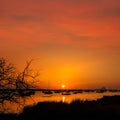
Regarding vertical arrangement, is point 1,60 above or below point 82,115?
above

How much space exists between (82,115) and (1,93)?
68.3 feet

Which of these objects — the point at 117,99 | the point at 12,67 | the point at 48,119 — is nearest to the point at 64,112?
the point at 48,119

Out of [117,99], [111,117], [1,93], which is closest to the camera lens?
[1,93]

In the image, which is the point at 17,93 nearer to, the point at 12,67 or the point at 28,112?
the point at 12,67

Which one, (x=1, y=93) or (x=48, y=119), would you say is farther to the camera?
(x=48, y=119)

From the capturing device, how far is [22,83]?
14.1 meters

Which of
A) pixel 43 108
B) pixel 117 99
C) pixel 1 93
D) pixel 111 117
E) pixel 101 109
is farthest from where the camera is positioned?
pixel 117 99

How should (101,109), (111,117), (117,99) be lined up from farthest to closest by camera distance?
(117,99) → (101,109) → (111,117)

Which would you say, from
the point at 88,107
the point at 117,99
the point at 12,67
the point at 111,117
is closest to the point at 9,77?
the point at 12,67

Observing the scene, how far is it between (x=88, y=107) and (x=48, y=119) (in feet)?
16.0

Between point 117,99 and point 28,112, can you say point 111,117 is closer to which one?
point 28,112

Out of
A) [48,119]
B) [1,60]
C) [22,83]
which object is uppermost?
[1,60]

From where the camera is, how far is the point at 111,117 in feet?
105

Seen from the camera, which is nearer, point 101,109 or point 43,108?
point 101,109
